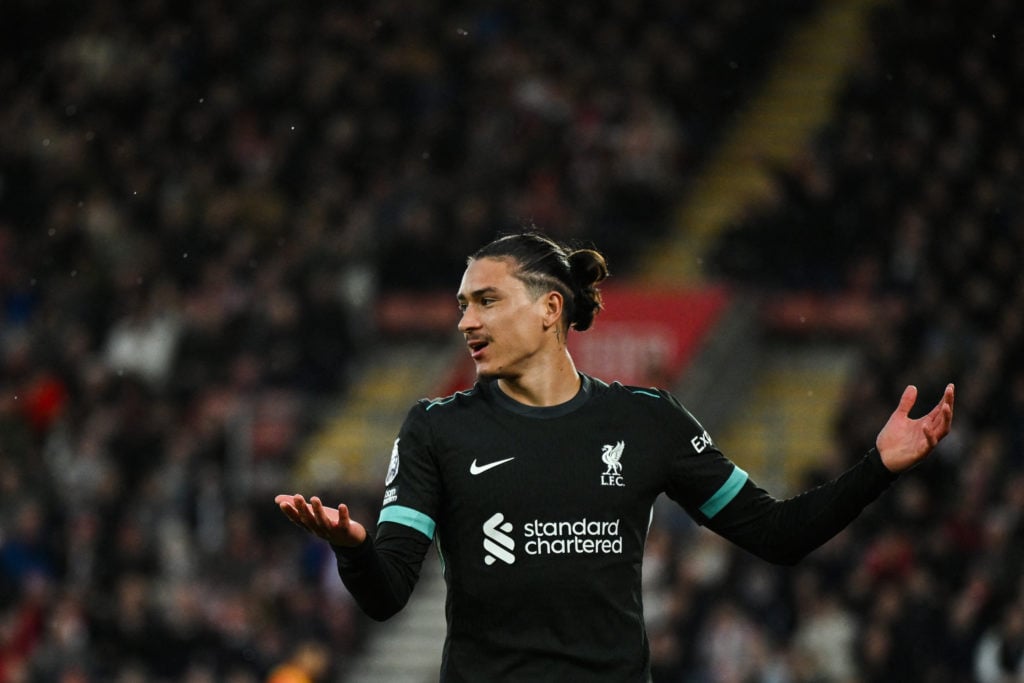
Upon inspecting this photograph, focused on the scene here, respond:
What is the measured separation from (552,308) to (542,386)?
202mm

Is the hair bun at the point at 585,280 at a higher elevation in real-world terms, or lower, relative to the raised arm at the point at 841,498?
higher

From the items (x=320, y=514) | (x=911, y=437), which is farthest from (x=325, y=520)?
(x=911, y=437)

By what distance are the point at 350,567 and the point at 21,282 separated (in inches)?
537

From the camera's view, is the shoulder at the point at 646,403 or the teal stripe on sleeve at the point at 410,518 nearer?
the teal stripe on sleeve at the point at 410,518

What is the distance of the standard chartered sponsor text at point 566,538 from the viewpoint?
4574 millimetres

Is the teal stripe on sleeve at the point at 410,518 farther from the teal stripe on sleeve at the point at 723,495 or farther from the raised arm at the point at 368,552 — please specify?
the teal stripe on sleeve at the point at 723,495

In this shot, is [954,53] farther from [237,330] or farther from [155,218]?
[155,218]

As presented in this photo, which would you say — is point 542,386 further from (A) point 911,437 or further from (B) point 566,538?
(A) point 911,437

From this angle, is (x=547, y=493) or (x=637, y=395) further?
(x=637, y=395)

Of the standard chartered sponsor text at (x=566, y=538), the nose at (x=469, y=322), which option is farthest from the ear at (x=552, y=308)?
the standard chartered sponsor text at (x=566, y=538)

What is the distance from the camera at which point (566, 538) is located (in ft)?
15.1

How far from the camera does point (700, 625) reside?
11.7m

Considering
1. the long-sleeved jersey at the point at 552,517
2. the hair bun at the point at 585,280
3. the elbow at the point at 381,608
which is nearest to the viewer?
the elbow at the point at 381,608

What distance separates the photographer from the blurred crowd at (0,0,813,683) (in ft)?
45.8
